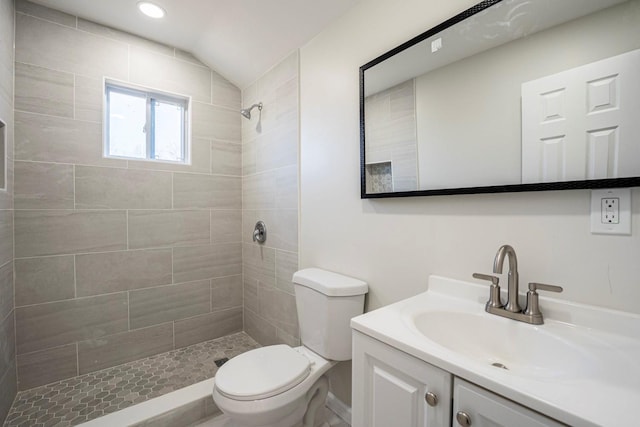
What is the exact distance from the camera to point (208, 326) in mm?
2406

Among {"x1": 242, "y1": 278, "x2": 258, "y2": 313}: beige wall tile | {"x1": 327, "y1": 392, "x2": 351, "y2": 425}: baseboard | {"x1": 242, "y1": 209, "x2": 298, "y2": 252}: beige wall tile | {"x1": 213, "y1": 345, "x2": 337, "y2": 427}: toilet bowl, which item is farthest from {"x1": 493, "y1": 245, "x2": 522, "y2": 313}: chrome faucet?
{"x1": 242, "y1": 278, "x2": 258, "y2": 313}: beige wall tile

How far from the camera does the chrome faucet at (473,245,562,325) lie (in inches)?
33.6

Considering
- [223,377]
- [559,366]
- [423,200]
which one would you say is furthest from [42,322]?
[559,366]

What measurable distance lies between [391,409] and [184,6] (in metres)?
2.40

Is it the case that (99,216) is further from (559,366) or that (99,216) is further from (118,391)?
(559,366)

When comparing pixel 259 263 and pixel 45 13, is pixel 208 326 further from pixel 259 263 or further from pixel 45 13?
pixel 45 13

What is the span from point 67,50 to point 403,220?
2391 millimetres

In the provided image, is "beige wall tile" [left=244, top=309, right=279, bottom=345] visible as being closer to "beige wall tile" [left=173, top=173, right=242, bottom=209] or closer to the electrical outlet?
"beige wall tile" [left=173, top=173, right=242, bottom=209]

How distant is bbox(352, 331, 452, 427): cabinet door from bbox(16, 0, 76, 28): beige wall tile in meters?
2.61

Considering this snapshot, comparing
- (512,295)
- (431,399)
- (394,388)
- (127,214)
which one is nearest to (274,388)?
(394,388)

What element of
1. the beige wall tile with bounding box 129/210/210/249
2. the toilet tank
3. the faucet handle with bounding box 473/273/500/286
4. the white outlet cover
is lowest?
the toilet tank

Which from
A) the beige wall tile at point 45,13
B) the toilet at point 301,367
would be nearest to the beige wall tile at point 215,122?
the beige wall tile at point 45,13

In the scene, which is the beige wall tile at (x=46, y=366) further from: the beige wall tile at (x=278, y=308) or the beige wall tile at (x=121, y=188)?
the beige wall tile at (x=278, y=308)

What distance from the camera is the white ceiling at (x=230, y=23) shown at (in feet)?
5.45
